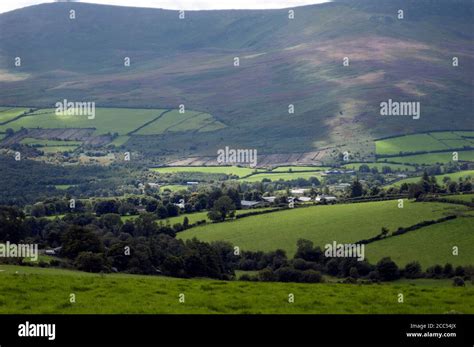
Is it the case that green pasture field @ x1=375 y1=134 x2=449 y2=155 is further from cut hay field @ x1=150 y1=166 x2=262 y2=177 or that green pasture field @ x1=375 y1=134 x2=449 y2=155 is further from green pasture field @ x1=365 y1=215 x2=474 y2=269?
green pasture field @ x1=365 y1=215 x2=474 y2=269

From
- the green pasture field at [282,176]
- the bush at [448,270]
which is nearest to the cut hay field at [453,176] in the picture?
the green pasture field at [282,176]

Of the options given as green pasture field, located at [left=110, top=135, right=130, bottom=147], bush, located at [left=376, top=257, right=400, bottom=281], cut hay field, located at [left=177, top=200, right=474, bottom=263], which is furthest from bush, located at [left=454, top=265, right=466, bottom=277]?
green pasture field, located at [left=110, top=135, right=130, bottom=147]

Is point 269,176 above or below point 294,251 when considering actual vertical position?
above

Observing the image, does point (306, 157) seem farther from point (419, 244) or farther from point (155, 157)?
point (419, 244)

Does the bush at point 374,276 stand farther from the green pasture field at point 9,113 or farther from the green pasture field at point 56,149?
the green pasture field at point 9,113
